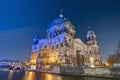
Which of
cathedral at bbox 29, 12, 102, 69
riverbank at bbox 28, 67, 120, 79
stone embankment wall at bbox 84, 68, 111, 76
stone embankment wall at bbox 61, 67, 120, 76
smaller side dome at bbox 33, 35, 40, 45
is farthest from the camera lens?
smaller side dome at bbox 33, 35, 40, 45

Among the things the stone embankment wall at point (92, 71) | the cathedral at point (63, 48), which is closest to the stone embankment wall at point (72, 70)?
the stone embankment wall at point (92, 71)

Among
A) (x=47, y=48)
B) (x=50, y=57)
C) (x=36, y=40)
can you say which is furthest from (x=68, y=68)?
(x=36, y=40)

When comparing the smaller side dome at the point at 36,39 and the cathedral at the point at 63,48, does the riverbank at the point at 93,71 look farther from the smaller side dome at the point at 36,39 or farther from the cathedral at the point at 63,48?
the smaller side dome at the point at 36,39

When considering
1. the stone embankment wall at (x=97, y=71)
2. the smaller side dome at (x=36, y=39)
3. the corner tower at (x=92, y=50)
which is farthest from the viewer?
the smaller side dome at (x=36, y=39)

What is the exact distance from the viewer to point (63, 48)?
72.5m

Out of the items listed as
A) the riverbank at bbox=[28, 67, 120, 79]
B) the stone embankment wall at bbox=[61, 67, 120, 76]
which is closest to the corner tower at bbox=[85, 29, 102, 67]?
the riverbank at bbox=[28, 67, 120, 79]

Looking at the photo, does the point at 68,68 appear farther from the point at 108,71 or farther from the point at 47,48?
the point at 47,48

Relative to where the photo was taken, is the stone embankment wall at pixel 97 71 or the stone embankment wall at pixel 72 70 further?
the stone embankment wall at pixel 72 70

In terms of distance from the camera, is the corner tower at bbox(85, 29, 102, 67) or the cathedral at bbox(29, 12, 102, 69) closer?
the cathedral at bbox(29, 12, 102, 69)

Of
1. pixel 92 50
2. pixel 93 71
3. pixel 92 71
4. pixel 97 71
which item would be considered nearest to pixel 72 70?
pixel 92 71

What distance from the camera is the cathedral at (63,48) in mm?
73213

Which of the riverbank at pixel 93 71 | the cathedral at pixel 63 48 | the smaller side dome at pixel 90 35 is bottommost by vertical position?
the riverbank at pixel 93 71

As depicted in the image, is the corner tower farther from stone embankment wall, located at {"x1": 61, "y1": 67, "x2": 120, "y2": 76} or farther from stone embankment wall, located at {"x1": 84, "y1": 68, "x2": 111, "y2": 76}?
stone embankment wall, located at {"x1": 84, "y1": 68, "x2": 111, "y2": 76}

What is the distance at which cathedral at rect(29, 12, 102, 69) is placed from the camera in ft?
240
